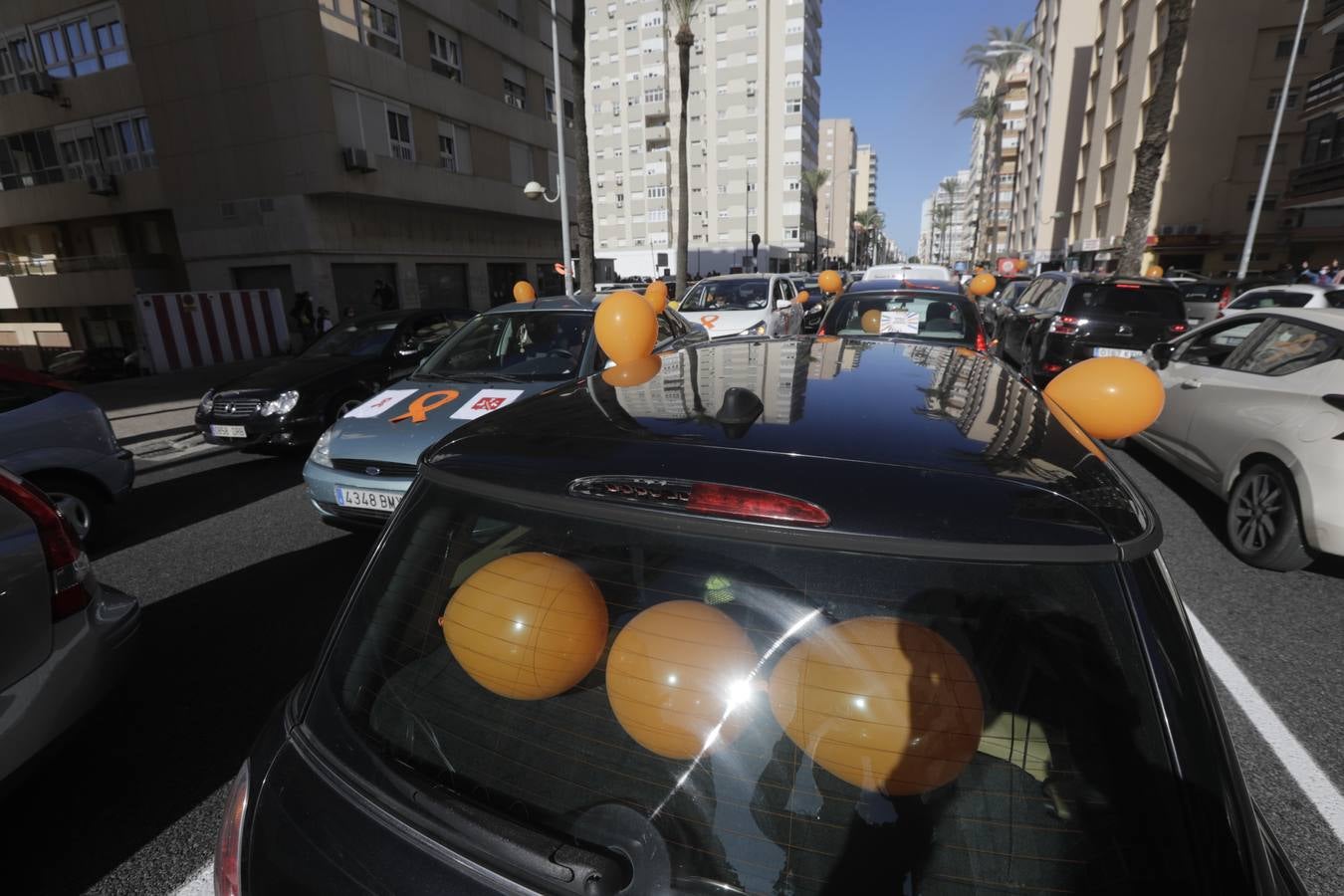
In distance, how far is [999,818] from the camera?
1.06m

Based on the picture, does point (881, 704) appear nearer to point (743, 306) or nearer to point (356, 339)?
point (356, 339)

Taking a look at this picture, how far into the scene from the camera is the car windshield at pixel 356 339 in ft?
25.6

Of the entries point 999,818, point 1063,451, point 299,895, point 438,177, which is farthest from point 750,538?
point 438,177

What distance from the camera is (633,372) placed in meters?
2.10

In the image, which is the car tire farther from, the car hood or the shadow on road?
the car hood

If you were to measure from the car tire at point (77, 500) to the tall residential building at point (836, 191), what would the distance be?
102328mm

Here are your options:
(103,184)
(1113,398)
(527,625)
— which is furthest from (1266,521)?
(103,184)

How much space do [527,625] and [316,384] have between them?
6.70m

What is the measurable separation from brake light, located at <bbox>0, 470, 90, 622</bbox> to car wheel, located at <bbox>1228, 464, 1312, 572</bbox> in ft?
20.3

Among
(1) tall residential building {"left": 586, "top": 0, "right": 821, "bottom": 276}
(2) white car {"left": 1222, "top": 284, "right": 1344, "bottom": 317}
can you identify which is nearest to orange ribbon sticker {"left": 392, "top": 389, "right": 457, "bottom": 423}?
(2) white car {"left": 1222, "top": 284, "right": 1344, "bottom": 317}

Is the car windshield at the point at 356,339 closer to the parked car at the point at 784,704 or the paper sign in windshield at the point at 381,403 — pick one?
the paper sign in windshield at the point at 381,403

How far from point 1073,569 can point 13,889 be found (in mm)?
3216

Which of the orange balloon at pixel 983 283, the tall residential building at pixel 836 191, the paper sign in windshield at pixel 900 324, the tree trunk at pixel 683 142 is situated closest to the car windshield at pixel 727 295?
the paper sign in windshield at pixel 900 324

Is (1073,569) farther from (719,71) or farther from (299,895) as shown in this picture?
(719,71)
